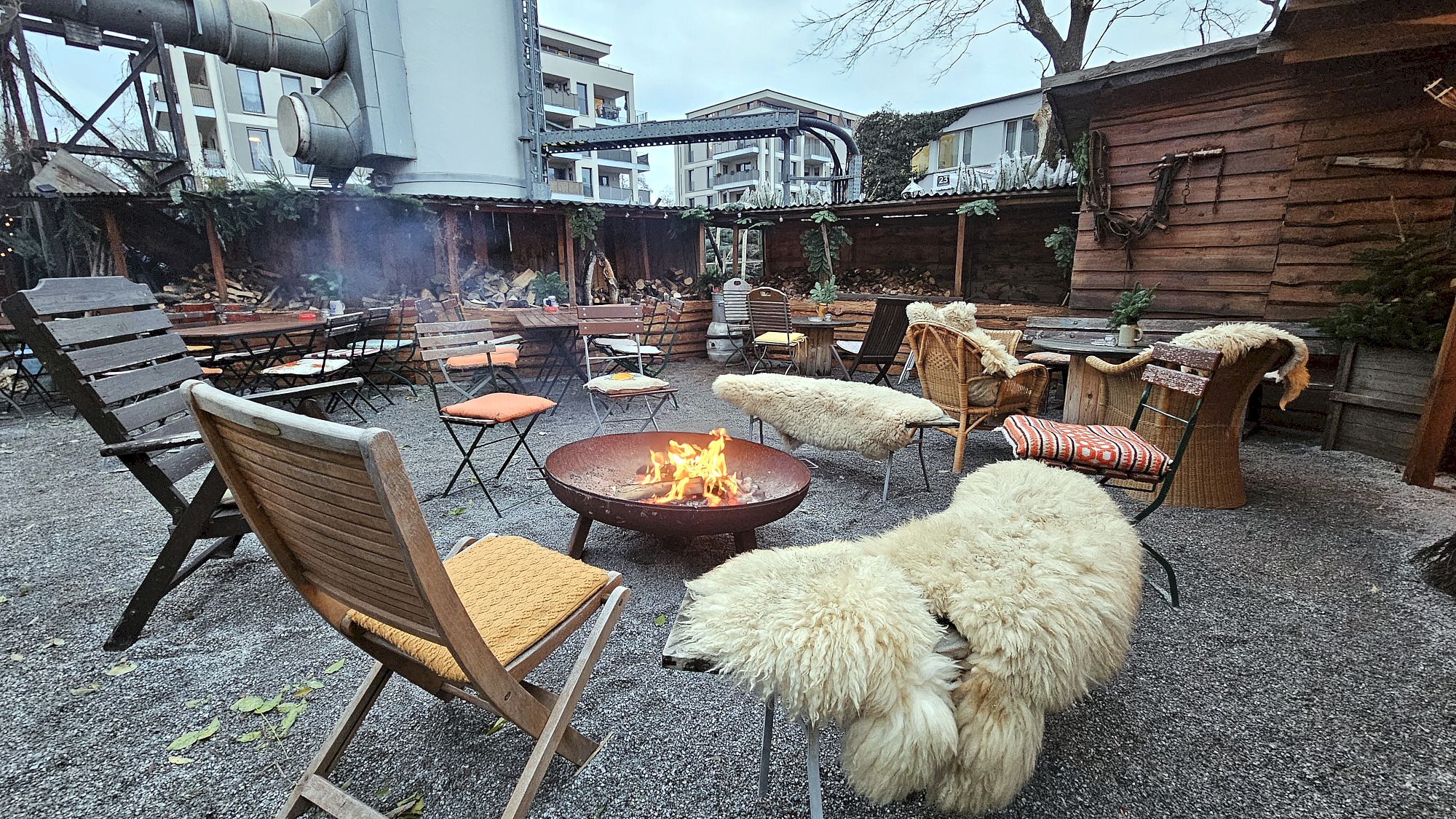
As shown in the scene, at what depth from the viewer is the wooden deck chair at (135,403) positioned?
216cm

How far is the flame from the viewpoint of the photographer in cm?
278

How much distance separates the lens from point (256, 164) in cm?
2342

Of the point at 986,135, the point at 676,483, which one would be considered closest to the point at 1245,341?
the point at 676,483

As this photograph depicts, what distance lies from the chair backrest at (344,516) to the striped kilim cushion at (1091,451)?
241 centimetres

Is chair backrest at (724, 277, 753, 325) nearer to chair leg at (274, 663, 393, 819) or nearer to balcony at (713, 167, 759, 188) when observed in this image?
chair leg at (274, 663, 393, 819)

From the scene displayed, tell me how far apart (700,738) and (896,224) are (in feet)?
32.8

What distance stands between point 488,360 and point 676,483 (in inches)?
128

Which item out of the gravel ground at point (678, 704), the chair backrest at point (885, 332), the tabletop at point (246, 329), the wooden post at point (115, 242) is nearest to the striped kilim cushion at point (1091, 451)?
the gravel ground at point (678, 704)

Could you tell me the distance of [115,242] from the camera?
7.43 meters

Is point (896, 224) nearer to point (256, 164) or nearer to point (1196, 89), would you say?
point (1196, 89)

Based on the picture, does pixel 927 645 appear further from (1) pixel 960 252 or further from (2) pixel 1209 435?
(1) pixel 960 252

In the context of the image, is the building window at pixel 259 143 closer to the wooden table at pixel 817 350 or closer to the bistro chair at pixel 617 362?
the bistro chair at pixel 617 362

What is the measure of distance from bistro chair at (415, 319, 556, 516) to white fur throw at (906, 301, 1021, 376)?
9.01 feet

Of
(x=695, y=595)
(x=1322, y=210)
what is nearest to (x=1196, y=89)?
(x=1322, y=210)
